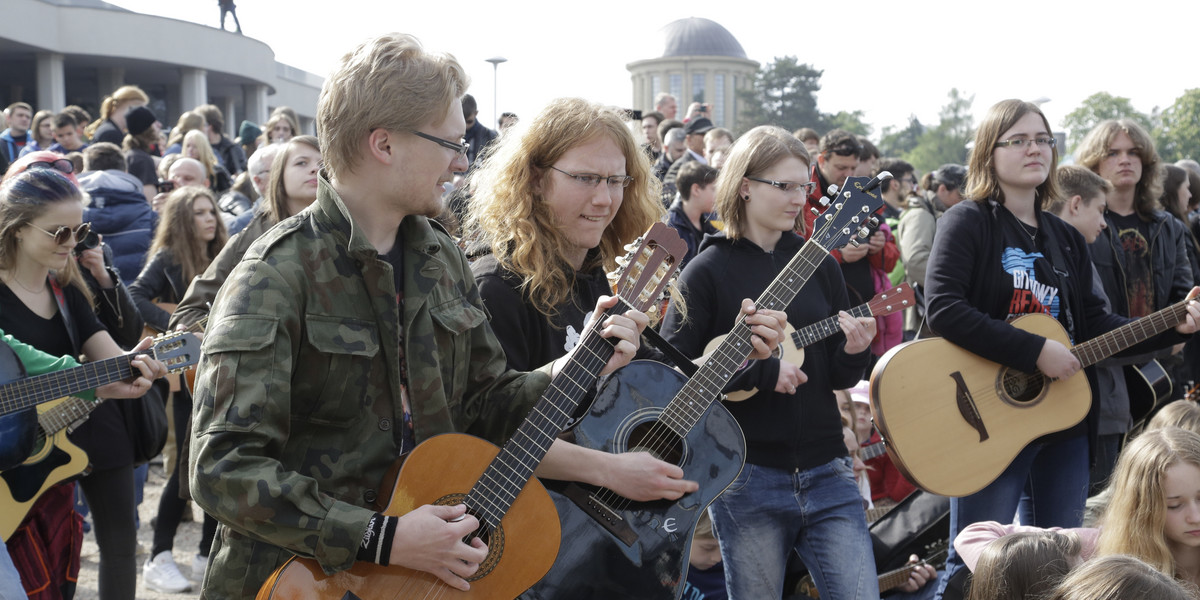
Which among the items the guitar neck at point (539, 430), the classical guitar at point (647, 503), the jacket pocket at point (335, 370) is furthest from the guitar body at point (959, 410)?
the jacket pocket at point (335, 370)

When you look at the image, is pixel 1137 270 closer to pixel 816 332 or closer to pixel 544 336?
pixel 816 332

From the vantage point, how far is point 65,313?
4.09 metres

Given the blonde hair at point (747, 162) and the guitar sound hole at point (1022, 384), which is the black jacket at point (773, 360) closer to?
the blonde hair at point (747, 162)

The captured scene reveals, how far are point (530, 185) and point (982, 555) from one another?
1.76 m

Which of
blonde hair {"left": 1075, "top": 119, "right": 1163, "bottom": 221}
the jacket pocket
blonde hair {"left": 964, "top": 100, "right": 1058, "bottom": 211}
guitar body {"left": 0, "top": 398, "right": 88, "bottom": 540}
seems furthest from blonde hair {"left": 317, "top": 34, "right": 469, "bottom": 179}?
blonde hair {"left": 1075, "top": 119, "right": 1163, "bottom": 221}

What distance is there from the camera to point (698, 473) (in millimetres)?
2822

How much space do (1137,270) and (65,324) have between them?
5662mm

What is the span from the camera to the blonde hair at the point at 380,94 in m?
2.21

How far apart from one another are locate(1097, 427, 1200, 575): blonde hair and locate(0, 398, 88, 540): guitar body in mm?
3832

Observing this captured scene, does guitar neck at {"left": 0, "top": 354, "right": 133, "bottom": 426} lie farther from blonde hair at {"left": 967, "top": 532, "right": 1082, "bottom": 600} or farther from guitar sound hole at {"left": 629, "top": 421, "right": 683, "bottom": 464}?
blonde hair at {"left": 967, "top": 532, "right": 1082, "bottom": 600}

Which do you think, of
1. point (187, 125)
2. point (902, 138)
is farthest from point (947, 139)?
point (187, 125)

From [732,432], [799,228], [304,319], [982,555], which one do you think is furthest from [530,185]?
[799,228]

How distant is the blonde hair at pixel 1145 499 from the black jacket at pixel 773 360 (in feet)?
2.99

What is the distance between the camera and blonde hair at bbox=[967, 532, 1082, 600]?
8.82 feet
